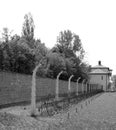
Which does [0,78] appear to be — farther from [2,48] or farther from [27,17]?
[27,17]

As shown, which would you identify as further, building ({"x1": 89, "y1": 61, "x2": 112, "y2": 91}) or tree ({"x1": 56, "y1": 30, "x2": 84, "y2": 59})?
building ({"x1": 89, "y1": 61, "x2": 112, "y2": 91})

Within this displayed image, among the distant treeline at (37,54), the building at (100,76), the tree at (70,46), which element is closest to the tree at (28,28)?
the distant treeline at (37,54)

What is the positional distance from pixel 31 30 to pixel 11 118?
154 feet

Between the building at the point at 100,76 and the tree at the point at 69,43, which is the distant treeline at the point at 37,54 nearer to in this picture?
the tree at the point at 69,43

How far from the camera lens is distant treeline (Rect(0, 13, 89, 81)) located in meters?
32.7

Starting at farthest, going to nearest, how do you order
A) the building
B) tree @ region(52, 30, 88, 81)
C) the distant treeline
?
the building → tree @ region(52, 30, 88, 81) → the distant treeline

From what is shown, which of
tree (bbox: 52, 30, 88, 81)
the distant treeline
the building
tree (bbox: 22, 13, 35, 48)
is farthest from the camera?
the building

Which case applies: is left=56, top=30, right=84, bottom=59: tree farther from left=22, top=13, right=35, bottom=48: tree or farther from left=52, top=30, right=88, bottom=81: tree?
left=22, top=13, right=35, bottom=48: tree

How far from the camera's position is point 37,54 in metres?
42.8

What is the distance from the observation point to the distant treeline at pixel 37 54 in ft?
107

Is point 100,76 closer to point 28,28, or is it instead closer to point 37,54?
point 28,28

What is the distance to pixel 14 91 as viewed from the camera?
520 inches

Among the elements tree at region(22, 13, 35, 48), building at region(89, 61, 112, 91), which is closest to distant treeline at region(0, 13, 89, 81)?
tree at region(22, 13, 35, 48)

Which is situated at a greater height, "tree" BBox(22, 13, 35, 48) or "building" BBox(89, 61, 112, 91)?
"tree" BBox(22, 13, 35, 48)
